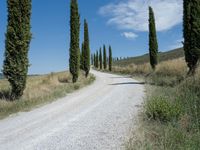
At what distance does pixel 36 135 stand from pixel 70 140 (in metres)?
1.21

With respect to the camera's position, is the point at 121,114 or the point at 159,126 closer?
the point at 159,126

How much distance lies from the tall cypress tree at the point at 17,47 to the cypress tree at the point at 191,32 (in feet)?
37.4

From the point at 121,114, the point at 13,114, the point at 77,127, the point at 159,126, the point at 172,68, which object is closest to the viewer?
the point at 159,126

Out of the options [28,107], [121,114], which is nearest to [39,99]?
[28,107]

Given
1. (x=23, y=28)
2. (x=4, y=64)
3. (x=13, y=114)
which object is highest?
(x=23, y=28)

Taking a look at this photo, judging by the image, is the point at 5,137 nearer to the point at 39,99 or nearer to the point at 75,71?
the point at 39,99

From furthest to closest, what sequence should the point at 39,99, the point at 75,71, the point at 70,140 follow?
the point at 75,71
the point at 39,99
the point at 70,140

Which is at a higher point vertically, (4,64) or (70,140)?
(4,64)

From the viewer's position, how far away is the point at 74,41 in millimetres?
31625

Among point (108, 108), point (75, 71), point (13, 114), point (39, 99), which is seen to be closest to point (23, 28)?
point (39, 99)

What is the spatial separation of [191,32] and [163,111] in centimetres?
1433

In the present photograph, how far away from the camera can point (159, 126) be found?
8.52 meters

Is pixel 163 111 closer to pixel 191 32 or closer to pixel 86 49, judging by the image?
pixel 191 32

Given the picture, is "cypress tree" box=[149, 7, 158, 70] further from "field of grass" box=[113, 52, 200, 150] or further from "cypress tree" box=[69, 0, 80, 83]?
"field of grass" box=[113, 52, 200, 150]
